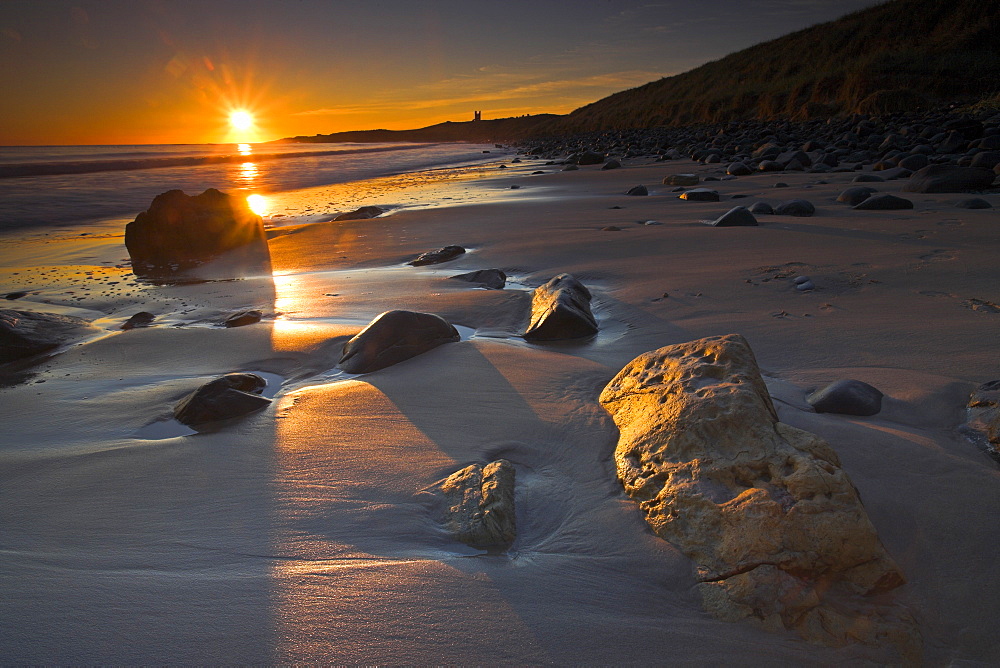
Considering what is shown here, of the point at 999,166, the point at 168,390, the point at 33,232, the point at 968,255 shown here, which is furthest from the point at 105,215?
the point at 999,166

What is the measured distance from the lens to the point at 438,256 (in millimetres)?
4988

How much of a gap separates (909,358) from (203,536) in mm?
2532

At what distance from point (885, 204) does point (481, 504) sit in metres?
5.37

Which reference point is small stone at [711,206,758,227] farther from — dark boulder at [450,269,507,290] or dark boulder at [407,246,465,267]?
dark boulder at [407,246,465,267]

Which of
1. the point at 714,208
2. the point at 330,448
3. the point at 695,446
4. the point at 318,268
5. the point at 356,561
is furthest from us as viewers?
→ the point at 714,208

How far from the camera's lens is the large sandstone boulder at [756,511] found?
1144 mm

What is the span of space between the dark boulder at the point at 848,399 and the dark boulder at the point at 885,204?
4114mm

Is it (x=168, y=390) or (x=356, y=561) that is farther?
(x=168, y=390)

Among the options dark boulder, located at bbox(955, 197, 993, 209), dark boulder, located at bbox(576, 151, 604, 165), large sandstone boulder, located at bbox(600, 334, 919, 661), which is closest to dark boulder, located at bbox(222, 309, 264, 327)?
large sandstone boulder, located at bbox(600, 334, 919, 661)

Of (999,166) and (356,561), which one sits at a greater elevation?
(999,166)

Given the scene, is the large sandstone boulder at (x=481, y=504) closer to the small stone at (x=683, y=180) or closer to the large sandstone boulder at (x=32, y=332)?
the large sandstone boulder at (x=32, y=332)

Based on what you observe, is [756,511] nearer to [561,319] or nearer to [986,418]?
[986,418]

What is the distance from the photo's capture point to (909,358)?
7.35 ft

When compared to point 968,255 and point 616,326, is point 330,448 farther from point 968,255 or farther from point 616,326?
point 968,255
